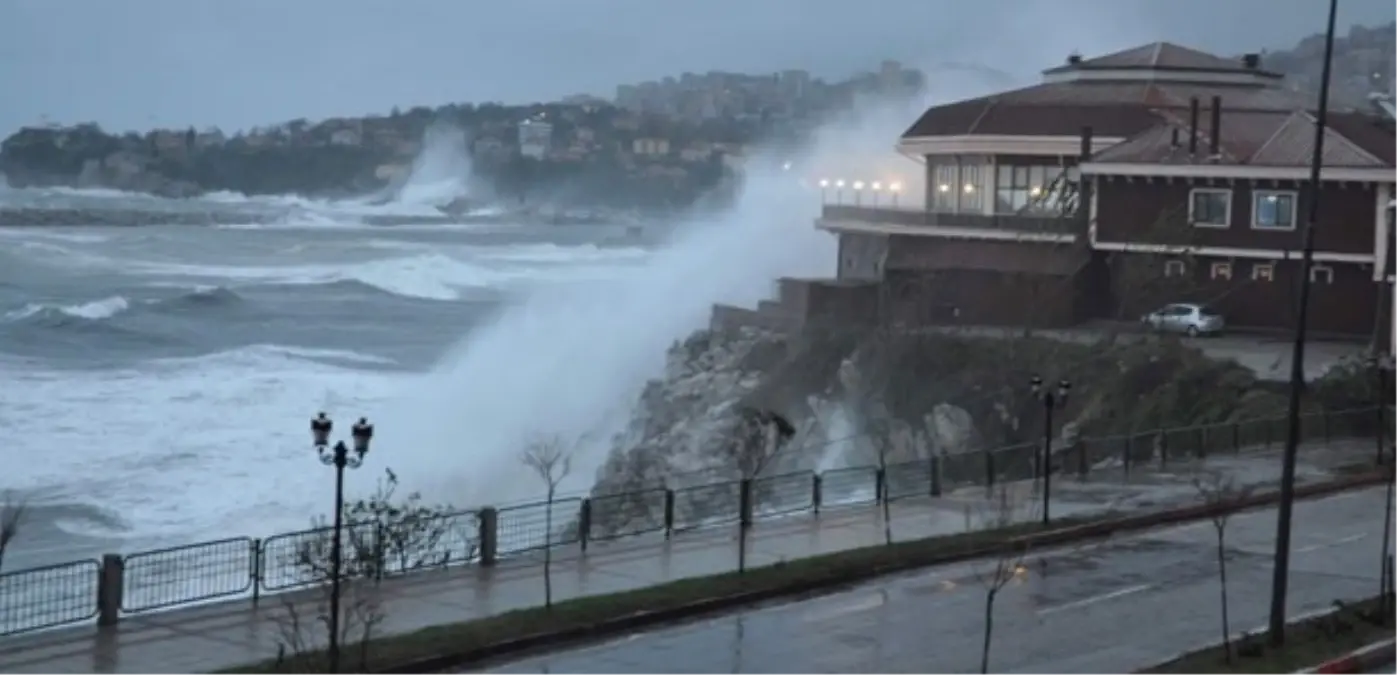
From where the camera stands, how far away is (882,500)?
27609mm

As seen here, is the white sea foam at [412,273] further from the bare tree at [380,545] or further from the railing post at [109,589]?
the railing post at [109,589]

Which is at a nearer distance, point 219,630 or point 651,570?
point 219,630

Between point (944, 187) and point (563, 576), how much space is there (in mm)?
38242

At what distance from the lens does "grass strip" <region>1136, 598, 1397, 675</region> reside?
1612 centimetres

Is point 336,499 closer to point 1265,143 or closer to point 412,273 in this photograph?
point 1265,143

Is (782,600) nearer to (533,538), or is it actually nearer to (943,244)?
(533,538)

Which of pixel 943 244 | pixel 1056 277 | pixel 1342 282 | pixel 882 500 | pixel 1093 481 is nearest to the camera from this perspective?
pixel 882 500

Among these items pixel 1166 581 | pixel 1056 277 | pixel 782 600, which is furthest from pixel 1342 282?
pixel 782 600

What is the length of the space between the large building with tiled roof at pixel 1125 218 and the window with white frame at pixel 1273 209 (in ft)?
0.11

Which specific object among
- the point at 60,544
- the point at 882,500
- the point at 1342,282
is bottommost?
the point at 60,544

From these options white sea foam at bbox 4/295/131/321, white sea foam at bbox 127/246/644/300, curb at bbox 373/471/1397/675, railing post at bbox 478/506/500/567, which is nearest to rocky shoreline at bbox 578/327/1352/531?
curb at bbox 373/471/1397/675

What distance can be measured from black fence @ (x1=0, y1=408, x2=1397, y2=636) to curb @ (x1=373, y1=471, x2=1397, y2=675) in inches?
59.2

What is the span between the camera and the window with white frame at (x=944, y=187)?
57500mm

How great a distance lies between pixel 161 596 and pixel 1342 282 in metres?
33.2
